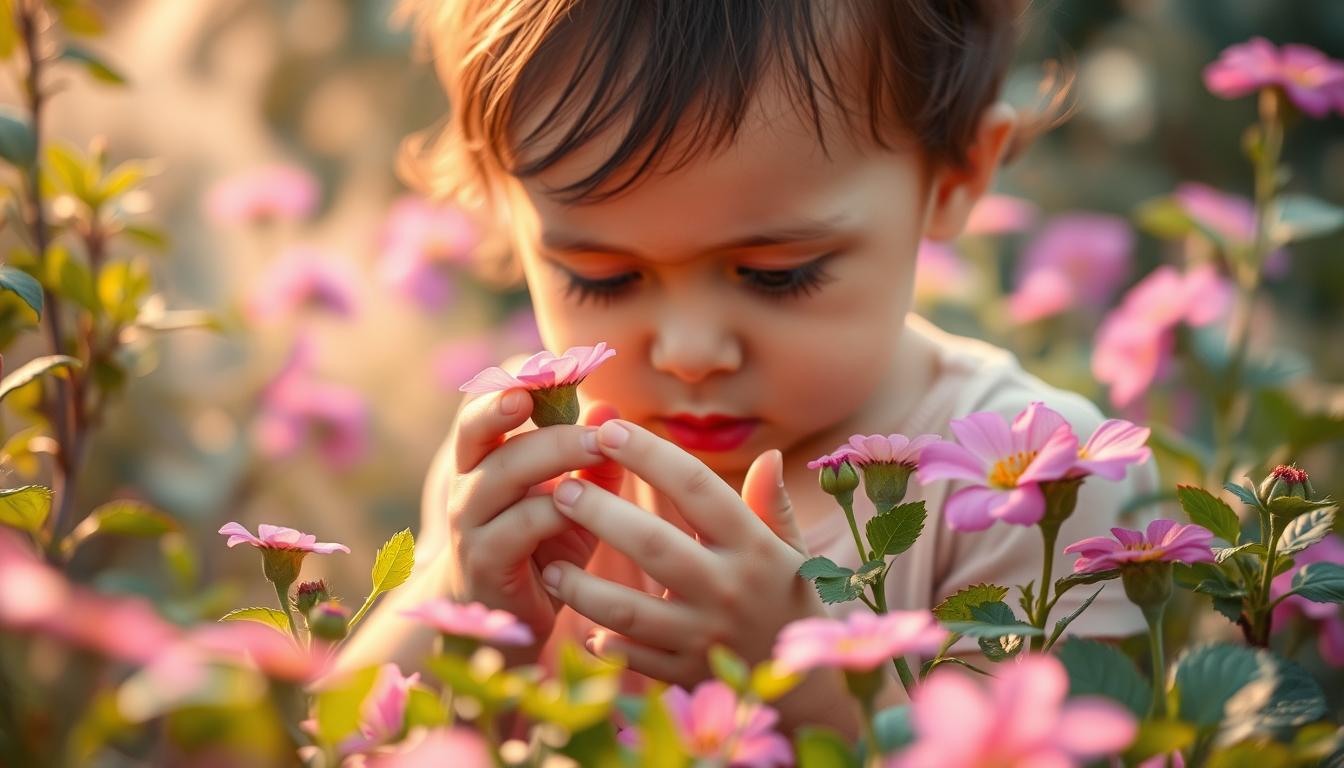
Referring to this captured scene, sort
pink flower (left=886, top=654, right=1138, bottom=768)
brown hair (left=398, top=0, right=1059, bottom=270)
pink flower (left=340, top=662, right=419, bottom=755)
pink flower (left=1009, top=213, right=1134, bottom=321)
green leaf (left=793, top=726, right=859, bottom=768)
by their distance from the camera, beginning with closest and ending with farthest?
1. pink flower (left=886, top=654, right=1138, bottom=768)
2. green leaf (left=793, top=726, right=859, bottom=768)
3. pink flower (left=340, top=662, right=419, bottom=755)
4. brown hair (left=398, top=0, right=1059, bottom=270)
5. pink flower (left=1009, top=213, right=1134, bottom=321)

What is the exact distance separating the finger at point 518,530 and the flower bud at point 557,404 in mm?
67

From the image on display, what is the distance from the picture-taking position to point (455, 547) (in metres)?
0.90

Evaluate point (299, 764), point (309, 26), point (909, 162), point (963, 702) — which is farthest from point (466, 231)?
point (963, 702)

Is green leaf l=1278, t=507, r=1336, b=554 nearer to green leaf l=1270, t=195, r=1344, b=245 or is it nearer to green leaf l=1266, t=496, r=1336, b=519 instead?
green leaf l=1266, t=496, r=1336, b=519

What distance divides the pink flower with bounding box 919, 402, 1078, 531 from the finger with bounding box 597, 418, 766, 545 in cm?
14

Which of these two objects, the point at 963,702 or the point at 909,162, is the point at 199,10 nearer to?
the point at 909,162

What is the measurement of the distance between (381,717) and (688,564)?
0.24m

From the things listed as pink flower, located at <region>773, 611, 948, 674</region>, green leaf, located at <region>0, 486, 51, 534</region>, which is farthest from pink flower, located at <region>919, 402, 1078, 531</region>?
green leaf, located at <region>0, 486, 51, 534</region>

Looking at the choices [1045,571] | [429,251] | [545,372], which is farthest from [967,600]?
[429,251]

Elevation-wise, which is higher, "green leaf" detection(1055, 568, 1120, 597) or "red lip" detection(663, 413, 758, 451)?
"green leaf" detection(1055, 568, 1120, 597)

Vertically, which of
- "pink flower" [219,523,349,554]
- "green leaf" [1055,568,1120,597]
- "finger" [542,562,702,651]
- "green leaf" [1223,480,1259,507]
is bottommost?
"finger" [542,562,702,651]

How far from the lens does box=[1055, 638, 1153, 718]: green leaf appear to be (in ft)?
1.93

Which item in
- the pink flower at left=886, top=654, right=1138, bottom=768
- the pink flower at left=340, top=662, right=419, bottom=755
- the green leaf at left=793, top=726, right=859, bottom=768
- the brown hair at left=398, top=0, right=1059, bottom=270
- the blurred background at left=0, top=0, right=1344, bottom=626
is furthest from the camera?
the blurred background at left=0, top=0, right=1344, bottom=626

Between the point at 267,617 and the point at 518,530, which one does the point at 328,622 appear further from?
the point at 518,530
